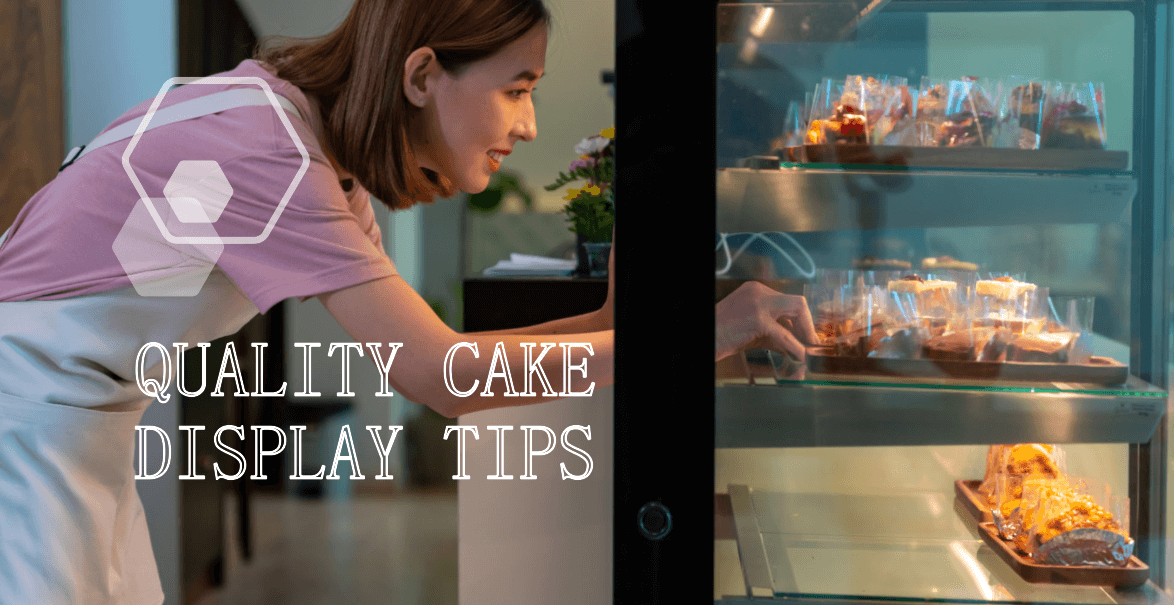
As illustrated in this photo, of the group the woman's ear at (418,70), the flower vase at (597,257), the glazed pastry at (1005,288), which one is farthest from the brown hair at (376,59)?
the glazed pastry at (1005,288)

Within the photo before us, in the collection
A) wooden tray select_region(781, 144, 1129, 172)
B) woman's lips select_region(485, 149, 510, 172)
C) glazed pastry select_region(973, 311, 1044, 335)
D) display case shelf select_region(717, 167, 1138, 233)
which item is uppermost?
woman's lips select_region(485, 149, 510, 172)

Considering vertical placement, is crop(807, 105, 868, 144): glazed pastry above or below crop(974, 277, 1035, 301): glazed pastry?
Result: above

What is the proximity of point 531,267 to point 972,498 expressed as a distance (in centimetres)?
101

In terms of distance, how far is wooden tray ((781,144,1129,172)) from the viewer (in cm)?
70

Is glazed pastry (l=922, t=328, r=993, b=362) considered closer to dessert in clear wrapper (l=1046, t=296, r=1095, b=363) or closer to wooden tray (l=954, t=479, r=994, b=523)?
dessert in clear wrapper (l=1046, t=296, r=1095, b=363)

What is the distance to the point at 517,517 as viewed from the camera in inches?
57.2

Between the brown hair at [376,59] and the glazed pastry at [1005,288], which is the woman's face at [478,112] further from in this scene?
the glazed pastry at [1005,288]

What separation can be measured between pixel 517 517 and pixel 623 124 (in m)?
1.02

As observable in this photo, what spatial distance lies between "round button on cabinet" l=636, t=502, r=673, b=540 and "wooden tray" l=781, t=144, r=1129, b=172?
1.21ft

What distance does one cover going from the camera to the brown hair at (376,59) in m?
1.20

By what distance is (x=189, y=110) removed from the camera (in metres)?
1.11

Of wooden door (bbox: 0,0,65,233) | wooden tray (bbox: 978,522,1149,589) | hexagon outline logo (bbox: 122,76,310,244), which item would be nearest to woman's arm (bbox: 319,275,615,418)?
hexagon outline logo (bbox: 122,76,310,244)

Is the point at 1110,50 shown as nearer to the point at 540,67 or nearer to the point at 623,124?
the point at 623,124

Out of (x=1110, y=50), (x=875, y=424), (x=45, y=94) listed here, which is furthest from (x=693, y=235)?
(x=45, y=94)
